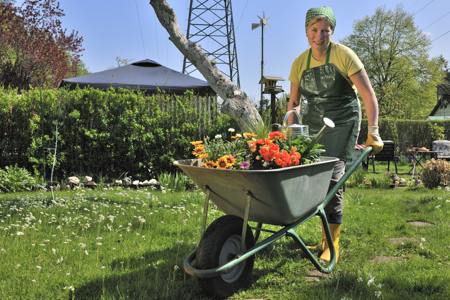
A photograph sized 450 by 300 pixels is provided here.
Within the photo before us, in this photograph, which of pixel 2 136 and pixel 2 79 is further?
pixel 2 79

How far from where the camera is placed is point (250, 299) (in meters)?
2.56

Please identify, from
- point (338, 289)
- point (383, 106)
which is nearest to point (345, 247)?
point (338, 289)

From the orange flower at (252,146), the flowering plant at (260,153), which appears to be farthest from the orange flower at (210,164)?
the orange flower at (252,146)

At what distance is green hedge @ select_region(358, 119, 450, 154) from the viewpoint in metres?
15.7

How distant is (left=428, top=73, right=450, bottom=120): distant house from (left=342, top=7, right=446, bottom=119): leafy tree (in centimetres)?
231

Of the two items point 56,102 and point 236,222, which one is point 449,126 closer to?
point 56,102

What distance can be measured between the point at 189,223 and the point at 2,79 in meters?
13.0

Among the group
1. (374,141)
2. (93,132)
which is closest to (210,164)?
(374,141)

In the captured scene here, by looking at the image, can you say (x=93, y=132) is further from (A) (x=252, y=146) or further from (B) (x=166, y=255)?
(A) (x=252, y=146)

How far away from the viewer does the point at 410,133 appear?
15875 millimetres

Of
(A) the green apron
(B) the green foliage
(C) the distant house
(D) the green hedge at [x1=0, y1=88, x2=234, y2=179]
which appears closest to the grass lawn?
(A) the green apron

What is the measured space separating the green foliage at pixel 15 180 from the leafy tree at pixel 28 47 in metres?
8.60

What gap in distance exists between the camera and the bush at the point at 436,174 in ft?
25.2

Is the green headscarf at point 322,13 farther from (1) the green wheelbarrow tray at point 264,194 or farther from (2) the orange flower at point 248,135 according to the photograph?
(1) the green wheelbarrow tray at point 264,194
